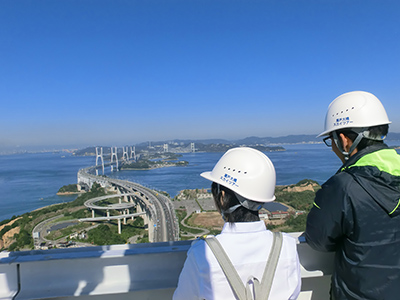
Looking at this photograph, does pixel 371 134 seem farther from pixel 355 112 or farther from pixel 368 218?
pixel 368 218

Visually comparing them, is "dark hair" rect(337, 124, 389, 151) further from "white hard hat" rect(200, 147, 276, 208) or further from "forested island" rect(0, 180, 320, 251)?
"forested island" rect(0, 180, 320, 251)

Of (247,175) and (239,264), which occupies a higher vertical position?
(247,175)

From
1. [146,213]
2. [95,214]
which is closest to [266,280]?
[146,213]

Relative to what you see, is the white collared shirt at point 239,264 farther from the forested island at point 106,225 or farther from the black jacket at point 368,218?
the forested island at point 106,225

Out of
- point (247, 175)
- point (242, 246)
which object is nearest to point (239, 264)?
point (242, 246)

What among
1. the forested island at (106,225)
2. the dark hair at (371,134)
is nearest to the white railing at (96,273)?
the dark hair at (371,134)

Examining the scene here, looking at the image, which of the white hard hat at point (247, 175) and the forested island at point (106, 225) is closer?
the white hard hat at point (247, 175)
